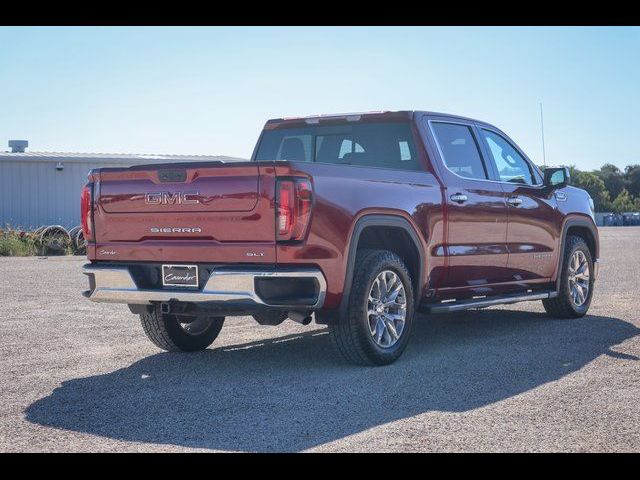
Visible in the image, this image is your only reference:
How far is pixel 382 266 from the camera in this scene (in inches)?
267

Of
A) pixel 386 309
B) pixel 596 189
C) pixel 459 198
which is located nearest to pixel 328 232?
pixel 386 309

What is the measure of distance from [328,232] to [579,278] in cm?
453

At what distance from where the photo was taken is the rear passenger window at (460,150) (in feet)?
26.4

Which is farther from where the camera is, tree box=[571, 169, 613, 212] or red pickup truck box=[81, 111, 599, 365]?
tree box=[571, 169, 613, 212]

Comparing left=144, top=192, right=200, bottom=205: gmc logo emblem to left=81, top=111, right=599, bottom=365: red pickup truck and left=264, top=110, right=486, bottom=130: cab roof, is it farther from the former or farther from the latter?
left=264, top=110, right=486, bottom=130: cab roof

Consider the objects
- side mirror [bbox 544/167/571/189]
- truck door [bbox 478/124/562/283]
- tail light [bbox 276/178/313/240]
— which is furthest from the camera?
side mirror [bbox 544/167/571/189]

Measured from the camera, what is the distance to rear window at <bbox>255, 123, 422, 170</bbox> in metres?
7.87

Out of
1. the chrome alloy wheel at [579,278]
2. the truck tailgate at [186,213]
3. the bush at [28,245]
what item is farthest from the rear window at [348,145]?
the bush at [28,245]

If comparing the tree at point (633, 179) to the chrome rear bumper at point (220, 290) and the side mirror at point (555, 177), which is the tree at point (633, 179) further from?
the chrome rear bumper at point (220, 290)

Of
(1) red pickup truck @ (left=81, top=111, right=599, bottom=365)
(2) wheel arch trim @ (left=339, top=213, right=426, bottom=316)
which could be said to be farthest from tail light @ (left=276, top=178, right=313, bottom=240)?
(2) wheel arch trim @ (left=339, top=213, right=426, bottom=316)

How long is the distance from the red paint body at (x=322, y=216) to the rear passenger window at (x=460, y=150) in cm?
11

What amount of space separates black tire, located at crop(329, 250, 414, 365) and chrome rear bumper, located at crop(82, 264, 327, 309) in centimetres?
40

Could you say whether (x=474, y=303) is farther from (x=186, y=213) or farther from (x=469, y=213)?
(x=186, y=213)
